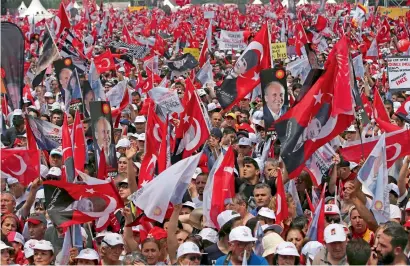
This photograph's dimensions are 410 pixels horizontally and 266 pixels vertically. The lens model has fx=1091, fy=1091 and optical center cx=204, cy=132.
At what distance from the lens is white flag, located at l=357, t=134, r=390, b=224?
29.6 ft

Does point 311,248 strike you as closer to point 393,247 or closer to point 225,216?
point 225,216

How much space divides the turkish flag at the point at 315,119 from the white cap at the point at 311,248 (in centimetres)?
198

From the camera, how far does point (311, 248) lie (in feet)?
27.7

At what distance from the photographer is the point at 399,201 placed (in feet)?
34.8

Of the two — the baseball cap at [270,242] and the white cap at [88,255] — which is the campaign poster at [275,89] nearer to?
the baseball cap at [270,242]

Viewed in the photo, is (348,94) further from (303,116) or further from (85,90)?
(85,90)

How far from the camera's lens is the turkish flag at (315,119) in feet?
34.9

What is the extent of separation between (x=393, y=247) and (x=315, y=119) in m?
3.84

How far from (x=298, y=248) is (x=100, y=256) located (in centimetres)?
160

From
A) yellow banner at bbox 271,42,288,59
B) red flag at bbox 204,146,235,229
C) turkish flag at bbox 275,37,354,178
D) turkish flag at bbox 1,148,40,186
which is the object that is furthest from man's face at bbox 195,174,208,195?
yellow banner at bbox 271,42,288,59

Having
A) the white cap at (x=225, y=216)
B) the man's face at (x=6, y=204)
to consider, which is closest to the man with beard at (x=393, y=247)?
the white cap at (x=225, y=216)

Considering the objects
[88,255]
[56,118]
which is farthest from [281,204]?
[56,118]

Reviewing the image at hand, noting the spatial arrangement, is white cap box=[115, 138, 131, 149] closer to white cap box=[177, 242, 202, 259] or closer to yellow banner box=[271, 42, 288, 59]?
white cap box=[177, 242, 202, 259]

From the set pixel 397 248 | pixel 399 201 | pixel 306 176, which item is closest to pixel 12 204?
pixel 306 176
